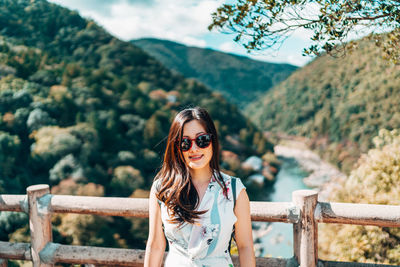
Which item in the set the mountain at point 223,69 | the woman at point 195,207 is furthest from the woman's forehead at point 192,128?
the mountain at point 223,69

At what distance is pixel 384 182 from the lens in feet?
22.8

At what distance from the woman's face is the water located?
14708mm

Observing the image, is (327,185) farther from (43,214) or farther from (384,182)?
(43,214)

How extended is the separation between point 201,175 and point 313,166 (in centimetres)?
4079

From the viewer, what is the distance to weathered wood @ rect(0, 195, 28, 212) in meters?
2.38

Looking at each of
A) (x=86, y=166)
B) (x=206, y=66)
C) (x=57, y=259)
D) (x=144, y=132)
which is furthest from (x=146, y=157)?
(x=206, y=66)

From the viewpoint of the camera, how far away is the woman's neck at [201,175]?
1.58 metres

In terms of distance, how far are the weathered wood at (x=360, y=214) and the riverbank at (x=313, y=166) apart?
2643 cm

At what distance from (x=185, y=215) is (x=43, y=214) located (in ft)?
4.62

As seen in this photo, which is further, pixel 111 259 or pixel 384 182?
pixel 384 182

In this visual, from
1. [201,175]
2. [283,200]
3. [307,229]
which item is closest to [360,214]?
[307,229]

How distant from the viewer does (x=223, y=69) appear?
99.0 meters

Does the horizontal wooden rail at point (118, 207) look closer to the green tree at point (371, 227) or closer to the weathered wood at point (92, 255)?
the weathered wood at point (92, 255)

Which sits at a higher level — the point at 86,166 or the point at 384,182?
the point at 384,182
